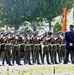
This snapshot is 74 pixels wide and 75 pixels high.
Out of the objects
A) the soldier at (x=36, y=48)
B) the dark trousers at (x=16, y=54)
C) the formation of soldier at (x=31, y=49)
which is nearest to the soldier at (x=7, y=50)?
the formation of soldier at (x=31, y=49)

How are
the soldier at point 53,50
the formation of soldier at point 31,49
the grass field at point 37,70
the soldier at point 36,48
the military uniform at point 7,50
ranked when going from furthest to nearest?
the soldier at point 53,50 → the soldier at point 36,48 → the formation of soldier at point 31,49 → the military uniform at point 7,50 → the grass field at point 37,70

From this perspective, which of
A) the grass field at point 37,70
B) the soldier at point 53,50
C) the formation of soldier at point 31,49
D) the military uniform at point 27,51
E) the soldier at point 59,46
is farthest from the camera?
the soldier at point 59,46

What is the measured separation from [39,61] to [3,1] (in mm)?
33585

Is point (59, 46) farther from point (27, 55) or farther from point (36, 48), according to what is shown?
point (27, 55)

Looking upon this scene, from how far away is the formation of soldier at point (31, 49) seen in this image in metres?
15.6

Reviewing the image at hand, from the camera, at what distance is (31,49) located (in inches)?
635

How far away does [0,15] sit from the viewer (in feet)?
164

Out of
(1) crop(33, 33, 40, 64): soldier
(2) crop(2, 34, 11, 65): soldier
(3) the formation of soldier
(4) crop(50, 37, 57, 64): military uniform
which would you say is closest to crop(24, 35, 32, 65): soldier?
(3) the formation of soldier

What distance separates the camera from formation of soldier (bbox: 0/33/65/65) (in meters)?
15.6

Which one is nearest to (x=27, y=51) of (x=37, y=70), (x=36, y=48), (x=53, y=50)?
(x=36, y=48)

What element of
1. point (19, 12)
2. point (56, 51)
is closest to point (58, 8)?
point (19, 12)

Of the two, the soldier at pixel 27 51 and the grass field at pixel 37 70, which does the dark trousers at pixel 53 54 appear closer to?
the soldier at pixel 27 51

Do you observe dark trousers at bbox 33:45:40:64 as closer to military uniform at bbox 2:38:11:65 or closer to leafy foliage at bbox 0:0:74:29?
military uniform at bbox 2:38:11:65

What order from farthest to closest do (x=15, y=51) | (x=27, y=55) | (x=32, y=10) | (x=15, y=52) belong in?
1. (x=32, y=10)
2. (x=27, y=55)
3. (x=15, y=52)
4. (x=15, y=51)
